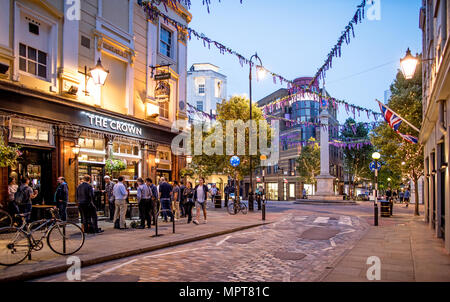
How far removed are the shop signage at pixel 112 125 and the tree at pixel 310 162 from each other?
35850 millimetres

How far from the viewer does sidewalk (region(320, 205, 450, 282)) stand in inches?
253

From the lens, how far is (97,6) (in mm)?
15750

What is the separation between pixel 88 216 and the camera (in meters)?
11.5

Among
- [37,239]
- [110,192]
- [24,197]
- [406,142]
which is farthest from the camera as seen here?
[406,142]

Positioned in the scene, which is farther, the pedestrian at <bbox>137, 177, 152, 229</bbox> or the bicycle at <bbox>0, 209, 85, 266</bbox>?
the pedestrian at <bbox>137, 177, 152, 229</bbox>

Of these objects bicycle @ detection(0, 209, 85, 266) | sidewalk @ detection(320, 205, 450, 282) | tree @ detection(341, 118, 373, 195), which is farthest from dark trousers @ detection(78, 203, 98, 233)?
tree @ detection(341, 118, 373, 195)

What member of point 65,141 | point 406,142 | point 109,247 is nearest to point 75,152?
point 65,141

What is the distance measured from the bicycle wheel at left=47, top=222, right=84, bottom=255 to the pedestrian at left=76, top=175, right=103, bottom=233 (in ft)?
10.2

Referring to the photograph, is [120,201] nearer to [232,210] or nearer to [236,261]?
[236,261]

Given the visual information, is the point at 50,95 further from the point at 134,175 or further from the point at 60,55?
the point at 134,175

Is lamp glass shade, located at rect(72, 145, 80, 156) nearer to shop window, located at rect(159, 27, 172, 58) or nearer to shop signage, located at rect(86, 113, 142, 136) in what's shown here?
shop signage, located at rect(86, 113, 142, 136)

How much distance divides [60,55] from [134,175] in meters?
6.83

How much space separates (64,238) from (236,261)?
3.92 meters
